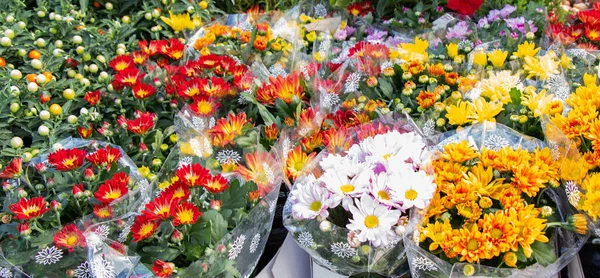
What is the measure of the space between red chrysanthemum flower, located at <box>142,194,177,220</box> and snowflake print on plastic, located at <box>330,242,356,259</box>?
371mm

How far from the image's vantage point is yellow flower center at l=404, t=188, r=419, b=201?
133cm

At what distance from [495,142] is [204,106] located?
2.79ft

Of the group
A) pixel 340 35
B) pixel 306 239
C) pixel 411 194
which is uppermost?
pixel 411 194

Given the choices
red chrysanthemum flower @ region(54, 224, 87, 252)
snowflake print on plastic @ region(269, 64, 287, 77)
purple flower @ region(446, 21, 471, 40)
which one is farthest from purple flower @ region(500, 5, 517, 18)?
red chrysanthemum flower @ region(54, 224, 87, 252)

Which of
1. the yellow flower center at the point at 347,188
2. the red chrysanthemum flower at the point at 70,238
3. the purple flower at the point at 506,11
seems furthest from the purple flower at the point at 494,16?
the red chrysanthemum flower at the point at 70,238

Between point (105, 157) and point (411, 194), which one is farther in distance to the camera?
point (105, 157)

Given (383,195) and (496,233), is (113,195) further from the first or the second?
(496,233)

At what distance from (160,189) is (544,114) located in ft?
3.37

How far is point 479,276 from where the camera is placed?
127 centimetres

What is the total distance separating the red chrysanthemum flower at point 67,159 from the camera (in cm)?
148

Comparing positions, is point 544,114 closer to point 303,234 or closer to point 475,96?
point 475,96

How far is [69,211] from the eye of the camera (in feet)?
5.05

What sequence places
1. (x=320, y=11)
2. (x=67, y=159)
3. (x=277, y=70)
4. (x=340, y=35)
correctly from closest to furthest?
1. (x=67, y=159)
2. (x=277, y=70)
3. (x=340, y=35)
4. (x=320, y=11)

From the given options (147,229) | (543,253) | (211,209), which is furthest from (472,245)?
(147,229)
